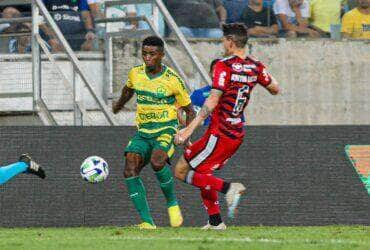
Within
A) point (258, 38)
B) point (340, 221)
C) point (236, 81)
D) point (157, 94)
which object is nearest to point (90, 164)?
point (157, 94)

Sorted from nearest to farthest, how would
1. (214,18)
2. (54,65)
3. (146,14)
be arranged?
1. (54,65)
2. (146,14)
3. (214,18)

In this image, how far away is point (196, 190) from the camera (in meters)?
14.7

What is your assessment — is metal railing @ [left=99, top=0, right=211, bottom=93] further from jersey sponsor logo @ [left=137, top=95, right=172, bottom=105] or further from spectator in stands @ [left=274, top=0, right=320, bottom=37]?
jersey sponsor logo @ [left=137, top=95, right=172, bottom=105]

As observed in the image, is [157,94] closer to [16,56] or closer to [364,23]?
[16,56]

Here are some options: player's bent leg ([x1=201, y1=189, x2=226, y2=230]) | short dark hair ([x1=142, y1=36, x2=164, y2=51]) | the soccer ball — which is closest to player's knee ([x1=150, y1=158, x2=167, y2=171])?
player's bent leg ([x1=201, y1=189, x2=226, y2=230])

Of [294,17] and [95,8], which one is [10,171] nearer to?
[95,8]

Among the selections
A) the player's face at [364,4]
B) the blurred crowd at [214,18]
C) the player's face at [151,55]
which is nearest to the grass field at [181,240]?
the player's face at [151,55]

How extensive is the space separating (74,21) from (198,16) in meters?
2.09

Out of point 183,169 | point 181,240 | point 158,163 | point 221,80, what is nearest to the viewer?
point 181,240

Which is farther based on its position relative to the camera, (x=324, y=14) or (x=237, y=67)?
(x=324, y=14)

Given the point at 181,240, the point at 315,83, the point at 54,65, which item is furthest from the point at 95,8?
the point at 181,240

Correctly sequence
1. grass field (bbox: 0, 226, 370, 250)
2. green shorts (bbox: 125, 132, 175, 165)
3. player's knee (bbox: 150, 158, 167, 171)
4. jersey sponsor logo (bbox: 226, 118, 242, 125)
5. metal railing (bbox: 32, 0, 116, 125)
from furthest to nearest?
1. metal railing (bbox: 32, 0, 116, 125)
2. green shorts (bbox: 125, 132, 175, 165)
3. player's knee (bbox: 150, 158, 167, 171)
4. jersey sponsor logo (bbox: 226, 118, 242, 125)
5. grass field (bbox: 0, 226, 370, 250)

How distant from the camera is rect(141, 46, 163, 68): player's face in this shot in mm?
12648

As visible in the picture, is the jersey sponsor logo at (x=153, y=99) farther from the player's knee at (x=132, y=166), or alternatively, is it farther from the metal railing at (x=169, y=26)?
the metal railing at (x=169, y=26)
